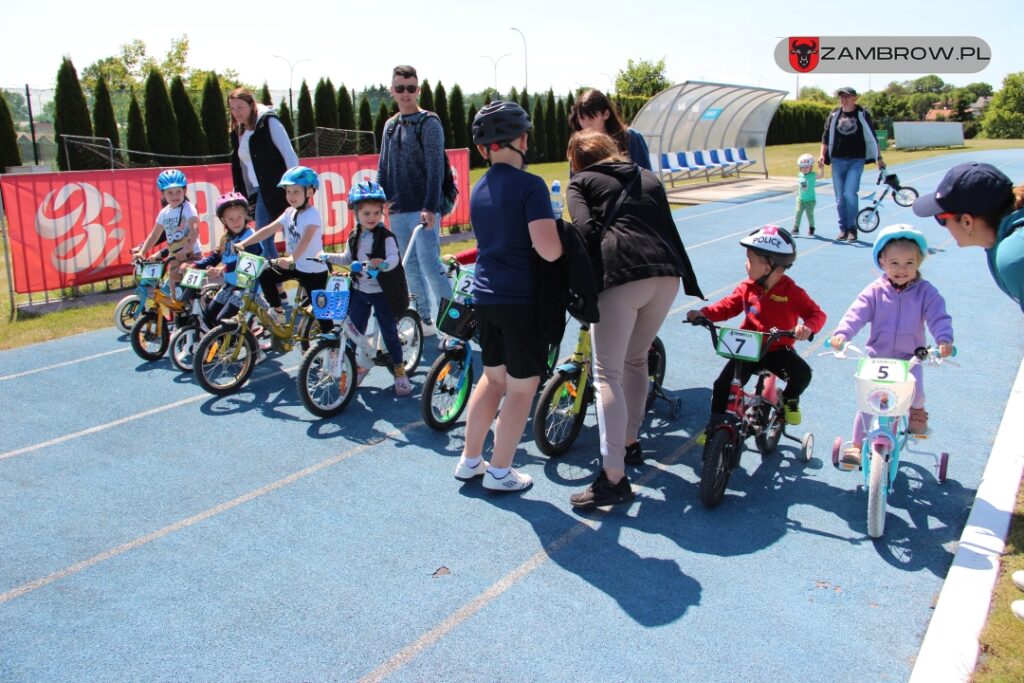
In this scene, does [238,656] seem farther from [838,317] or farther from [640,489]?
[838,317]

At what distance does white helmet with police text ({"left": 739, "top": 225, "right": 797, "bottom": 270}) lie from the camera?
4.48 m

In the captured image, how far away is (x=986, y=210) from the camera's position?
133 inches

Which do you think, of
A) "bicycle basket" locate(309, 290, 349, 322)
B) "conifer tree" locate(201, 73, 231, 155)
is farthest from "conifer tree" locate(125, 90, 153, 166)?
"bicycle basket" locate(309, 290, 349, 322)

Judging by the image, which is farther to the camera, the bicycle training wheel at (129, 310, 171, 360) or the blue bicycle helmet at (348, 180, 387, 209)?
the bicycle training wheel at (129, 310, 171, 360)

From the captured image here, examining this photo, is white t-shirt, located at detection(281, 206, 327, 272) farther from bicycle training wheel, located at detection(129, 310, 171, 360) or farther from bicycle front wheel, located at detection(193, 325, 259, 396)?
bicycle training wheel, located at detection(129, 310, 171, 360)

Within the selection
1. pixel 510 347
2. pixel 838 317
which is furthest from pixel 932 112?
pixel 510 347

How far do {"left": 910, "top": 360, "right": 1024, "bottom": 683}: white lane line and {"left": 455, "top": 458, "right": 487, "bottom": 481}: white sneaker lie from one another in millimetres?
2378


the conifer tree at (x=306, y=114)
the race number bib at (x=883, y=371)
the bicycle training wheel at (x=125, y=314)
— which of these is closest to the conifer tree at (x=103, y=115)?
the conifer tree at (x=306, y=114)

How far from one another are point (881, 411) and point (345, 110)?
104 feet

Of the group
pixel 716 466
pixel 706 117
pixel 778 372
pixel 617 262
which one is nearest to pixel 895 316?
pixel 778 372

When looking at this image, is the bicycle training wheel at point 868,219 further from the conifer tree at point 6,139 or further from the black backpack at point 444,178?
the conifer tree at point 6,139

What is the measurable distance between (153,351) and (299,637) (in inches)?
190

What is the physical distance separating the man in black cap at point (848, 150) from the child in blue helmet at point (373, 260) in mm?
9335

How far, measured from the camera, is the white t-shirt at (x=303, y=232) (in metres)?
6.39
